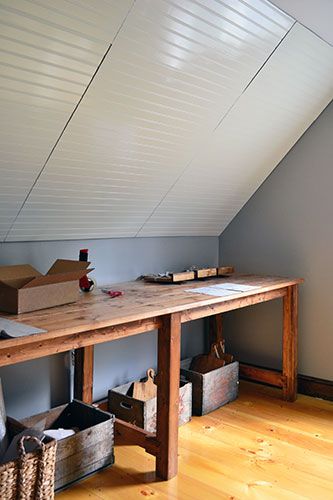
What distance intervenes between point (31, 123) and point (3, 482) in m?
1.30

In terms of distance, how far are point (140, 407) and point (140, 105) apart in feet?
4.91

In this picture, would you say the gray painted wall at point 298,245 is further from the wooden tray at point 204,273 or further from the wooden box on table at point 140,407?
the wooden box on table at point 140,407

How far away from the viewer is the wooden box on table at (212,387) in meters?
2.91

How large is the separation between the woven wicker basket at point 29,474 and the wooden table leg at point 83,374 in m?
0.87

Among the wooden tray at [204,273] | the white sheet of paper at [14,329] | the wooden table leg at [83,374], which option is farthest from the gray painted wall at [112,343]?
the white sheet of paper at [14,329]

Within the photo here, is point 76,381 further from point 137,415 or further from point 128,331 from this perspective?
point 128,331

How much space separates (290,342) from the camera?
10.4 feet

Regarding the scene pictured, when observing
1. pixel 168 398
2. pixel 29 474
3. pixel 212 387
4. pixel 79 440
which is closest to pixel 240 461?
pixel 168 398

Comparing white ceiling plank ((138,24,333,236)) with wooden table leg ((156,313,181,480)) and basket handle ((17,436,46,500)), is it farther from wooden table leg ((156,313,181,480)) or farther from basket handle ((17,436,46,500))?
basket handle ((17,436,46,500))

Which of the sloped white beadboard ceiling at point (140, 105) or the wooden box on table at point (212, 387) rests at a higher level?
the sloped white beadboard ceiling at point (140, 105)

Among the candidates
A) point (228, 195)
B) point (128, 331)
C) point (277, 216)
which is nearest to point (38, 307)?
point (128, 331)

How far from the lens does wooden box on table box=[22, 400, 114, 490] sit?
2.06 meters

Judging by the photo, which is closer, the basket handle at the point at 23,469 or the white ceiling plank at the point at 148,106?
the basket handle at the point at 23,469

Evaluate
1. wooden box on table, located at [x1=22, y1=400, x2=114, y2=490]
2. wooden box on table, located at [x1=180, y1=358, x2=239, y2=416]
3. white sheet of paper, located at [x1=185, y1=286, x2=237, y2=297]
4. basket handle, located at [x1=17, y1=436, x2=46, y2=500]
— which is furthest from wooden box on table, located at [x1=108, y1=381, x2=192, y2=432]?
basket handle, located at [x1=17, y1=436, x2=46, y2=500]
